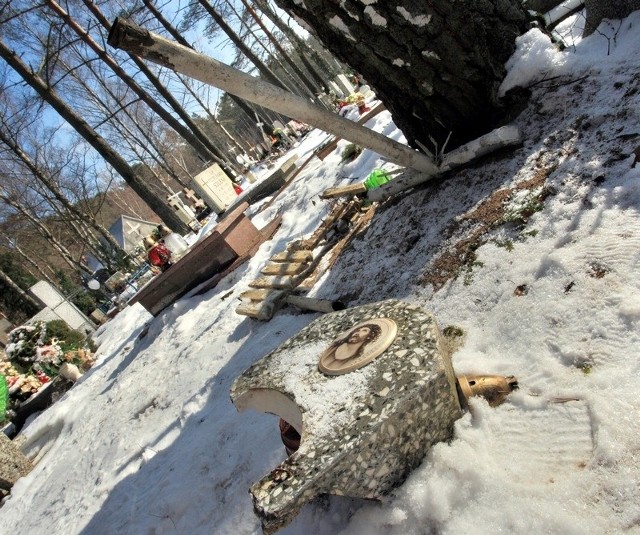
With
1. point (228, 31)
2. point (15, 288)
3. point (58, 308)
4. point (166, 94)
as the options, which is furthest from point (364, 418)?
point (15, 288)

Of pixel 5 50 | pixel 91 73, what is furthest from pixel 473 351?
pixel 91 73

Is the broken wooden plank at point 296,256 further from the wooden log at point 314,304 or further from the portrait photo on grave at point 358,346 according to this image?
the portrait photo on grave at point 358,346

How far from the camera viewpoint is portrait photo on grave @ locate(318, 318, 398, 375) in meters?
2.03

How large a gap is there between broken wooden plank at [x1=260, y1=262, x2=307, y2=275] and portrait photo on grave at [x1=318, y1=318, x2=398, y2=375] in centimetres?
284

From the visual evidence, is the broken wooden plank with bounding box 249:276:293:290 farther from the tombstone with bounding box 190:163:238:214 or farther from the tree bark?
the tombstone with bounding box 190:163:238:214

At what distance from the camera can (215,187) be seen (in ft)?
55.6

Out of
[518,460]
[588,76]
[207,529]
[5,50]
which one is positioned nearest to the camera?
[518,460]

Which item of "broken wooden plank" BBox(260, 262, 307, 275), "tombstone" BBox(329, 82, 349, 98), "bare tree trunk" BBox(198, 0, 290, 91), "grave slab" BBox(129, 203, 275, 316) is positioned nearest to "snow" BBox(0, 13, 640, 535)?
"broken wooden plank" BBox(260, 262, 307, 275)

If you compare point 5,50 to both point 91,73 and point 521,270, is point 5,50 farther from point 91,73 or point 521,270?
point 521,270

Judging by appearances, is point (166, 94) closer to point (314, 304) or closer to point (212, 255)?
point (212, 255)

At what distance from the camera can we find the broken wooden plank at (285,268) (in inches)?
201

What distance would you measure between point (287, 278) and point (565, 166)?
319 cm

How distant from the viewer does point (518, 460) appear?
1812 mm

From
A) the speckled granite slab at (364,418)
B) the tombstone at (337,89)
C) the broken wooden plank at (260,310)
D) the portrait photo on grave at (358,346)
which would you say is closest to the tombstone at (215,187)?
the tombstone at (337,89)
